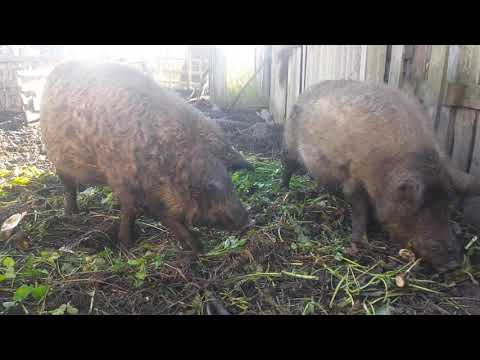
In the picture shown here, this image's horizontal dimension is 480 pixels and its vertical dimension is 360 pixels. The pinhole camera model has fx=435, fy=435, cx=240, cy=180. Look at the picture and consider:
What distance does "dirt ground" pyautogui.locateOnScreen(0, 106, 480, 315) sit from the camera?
3.22 m

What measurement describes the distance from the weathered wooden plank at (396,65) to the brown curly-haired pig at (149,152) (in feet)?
7.53

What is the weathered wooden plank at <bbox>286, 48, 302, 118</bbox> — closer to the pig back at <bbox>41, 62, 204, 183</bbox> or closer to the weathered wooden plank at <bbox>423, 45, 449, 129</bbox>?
the weathered wooden plank at <bbox>423, 45, 449, 129</bbox>

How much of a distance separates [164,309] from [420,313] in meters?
1.85

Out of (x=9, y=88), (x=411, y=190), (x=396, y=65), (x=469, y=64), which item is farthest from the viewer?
(x=9, y=88)

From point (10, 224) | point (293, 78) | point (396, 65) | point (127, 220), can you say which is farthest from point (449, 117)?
point (293, 78)

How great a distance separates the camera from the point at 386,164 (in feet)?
12.7

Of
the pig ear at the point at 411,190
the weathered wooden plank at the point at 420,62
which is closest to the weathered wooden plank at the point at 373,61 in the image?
the weathered wooden plank at the point at 420,62

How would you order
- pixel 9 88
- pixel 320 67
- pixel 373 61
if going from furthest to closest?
pixel 9 88 → pixel 320 67 → pixel 373 61

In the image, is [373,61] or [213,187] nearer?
[213,187]

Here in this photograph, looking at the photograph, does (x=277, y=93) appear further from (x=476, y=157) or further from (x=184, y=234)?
(x=184, y=234)

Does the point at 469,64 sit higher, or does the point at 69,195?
the point at 469,64

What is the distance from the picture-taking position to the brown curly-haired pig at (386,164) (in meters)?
3.57

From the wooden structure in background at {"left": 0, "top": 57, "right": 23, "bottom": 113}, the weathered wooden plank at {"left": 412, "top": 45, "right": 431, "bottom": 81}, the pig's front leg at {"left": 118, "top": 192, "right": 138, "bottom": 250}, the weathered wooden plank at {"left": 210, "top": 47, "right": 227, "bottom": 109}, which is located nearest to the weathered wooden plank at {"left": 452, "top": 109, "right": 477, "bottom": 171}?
the weathered wooden plank at {"left": 412, "top": 45, "right": 431, "bottom": 81}

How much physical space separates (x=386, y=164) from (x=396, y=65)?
1.86 m
